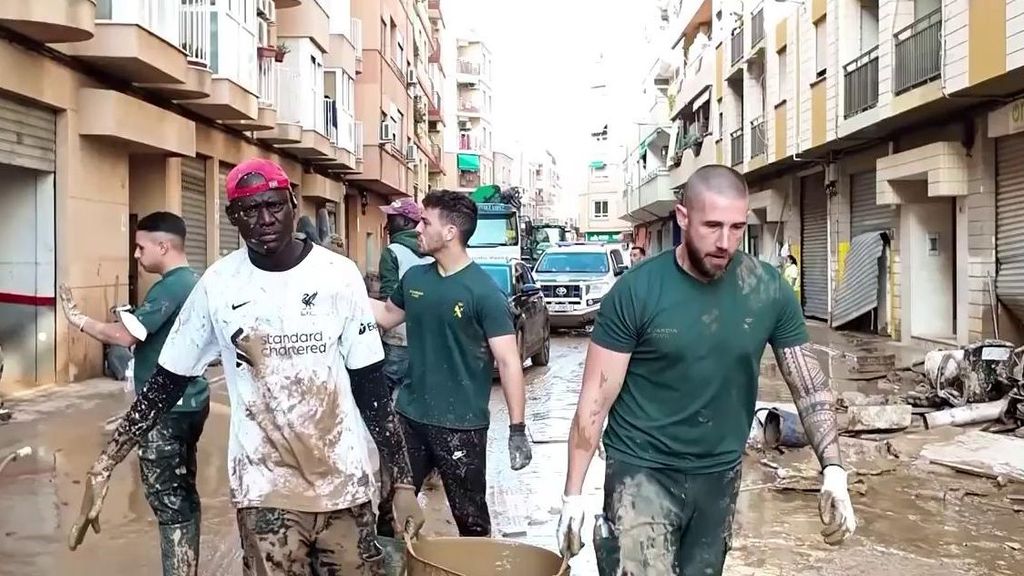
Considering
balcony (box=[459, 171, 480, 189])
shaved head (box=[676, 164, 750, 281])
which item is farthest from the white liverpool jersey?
balcony (box=[459, 171, 480, 189])

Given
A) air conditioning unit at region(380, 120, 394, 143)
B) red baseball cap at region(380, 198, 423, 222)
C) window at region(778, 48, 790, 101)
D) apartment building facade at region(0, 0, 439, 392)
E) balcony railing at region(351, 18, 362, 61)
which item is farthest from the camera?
air conditioning unit at region(380, 120, 394, 143)

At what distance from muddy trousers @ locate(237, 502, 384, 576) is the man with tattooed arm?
65cm

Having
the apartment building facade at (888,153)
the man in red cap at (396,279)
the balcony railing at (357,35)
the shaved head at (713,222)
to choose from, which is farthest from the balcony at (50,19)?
the balcony railing at (357,35)

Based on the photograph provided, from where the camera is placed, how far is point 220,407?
36.4ft

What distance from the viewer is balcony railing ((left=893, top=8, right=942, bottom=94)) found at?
15.6 meters

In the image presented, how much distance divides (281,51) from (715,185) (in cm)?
1923

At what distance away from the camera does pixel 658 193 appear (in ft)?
141

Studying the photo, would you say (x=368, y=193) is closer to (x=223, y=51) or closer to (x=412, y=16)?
(x=412, y=16)

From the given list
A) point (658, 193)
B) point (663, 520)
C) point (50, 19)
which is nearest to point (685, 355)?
Answer: point (663, 520)

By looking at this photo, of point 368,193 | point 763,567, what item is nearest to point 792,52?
point 368,193

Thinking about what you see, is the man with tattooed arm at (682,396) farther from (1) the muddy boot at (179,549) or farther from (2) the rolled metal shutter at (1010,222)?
(2) the rolled metal shutter at (1010,222)

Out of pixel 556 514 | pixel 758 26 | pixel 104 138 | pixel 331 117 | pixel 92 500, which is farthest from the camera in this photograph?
pixel 758 26

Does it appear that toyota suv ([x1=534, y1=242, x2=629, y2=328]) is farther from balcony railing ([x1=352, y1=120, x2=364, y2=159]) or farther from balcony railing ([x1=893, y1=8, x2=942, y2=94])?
balcony railing ([x1=352, y1=120, x2=364, y2=159])

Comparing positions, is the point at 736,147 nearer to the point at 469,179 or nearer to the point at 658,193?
the point at 658,193
